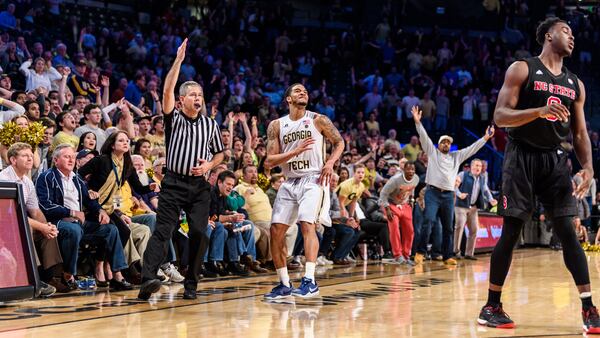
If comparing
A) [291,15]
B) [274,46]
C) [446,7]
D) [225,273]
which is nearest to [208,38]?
[274,46]

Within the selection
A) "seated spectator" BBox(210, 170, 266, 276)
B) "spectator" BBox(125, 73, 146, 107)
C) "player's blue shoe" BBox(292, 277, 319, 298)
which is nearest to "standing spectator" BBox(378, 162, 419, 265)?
"seated spectator" BBox(210, 170, 266, 276)

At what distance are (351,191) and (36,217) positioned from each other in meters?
6.25

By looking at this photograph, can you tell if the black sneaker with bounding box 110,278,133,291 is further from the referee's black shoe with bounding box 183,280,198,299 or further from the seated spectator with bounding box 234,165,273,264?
the seated spectator with bounding box 234,165,273,264

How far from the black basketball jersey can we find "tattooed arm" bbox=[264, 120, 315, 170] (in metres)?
2.33

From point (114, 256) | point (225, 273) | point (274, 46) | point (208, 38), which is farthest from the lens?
point (274, 46)

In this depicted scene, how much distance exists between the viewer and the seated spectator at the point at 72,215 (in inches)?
339

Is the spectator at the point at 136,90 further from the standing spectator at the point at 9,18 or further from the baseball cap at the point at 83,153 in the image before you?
the baseball cap at the point at 83,153

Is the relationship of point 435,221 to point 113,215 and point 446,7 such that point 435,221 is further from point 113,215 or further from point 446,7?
point 446,7

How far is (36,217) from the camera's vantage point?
8273 millimetres

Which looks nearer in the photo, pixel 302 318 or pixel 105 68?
pixel 302 318

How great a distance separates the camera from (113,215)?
A: 931cm

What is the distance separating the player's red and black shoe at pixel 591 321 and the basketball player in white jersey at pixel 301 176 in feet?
9.37

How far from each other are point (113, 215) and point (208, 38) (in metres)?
13.6

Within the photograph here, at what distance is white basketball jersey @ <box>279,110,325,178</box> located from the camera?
27.6 ft
